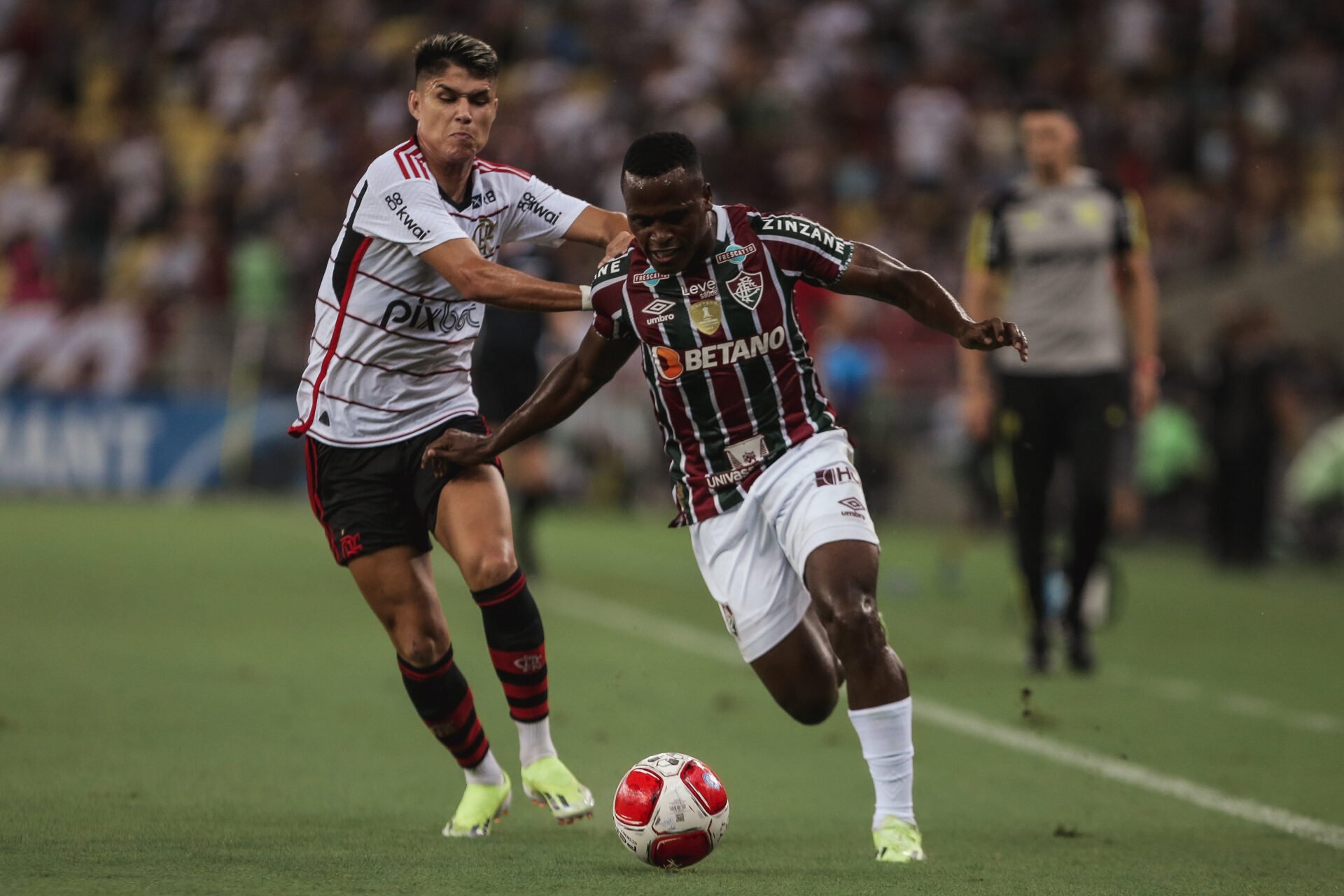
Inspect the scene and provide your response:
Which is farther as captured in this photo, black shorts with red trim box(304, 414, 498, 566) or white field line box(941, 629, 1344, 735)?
white field line box(941, 629, 1344, 735)

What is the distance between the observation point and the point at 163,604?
11.6 metres

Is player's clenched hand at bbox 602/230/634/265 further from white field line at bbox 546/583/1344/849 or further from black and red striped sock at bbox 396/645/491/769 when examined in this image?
white field line at bbox 546/583/1344/849

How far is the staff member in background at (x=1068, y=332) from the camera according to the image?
9.03 metres

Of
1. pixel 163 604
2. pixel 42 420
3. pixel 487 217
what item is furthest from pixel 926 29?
pixel 487 217

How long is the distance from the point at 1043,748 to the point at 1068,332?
2.61 m

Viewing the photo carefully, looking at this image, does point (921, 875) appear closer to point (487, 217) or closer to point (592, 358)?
point (592, 358)

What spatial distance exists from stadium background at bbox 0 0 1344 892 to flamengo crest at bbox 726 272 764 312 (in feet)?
20.0

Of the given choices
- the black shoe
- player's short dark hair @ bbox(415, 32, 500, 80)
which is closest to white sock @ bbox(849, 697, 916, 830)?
player's short dark hair @ bbox(415, 32, 500, 80)

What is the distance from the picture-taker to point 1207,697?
864 centimetres

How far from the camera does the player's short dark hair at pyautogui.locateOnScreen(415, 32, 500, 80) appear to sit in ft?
18.1

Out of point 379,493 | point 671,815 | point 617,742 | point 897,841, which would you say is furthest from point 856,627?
point 617,742

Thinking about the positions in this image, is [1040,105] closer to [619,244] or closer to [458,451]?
[619,244]

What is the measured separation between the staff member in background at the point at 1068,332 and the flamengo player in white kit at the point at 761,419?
366 centimetres

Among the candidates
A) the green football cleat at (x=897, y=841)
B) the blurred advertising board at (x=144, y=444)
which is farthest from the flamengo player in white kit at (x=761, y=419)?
the blurred advertising board at (x=144, y=444)
